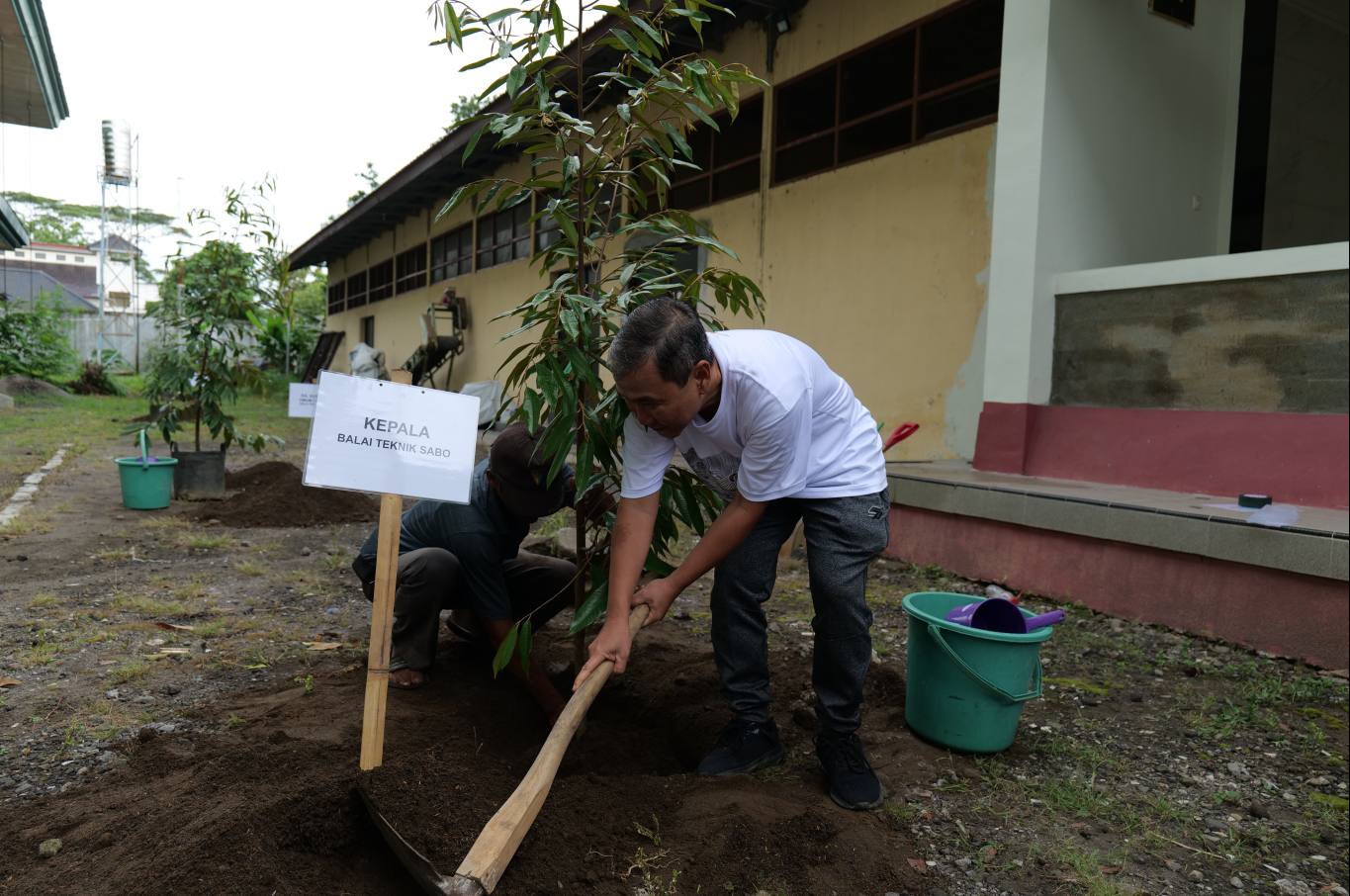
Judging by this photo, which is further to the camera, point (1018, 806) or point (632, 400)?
point (1018, 806)

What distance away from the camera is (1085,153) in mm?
4832

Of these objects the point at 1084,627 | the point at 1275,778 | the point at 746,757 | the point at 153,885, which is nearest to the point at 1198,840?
the point at 1275,778

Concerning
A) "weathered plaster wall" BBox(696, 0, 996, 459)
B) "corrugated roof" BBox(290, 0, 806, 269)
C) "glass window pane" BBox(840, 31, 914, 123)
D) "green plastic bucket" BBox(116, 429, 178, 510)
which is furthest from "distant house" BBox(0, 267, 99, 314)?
"glass window pane" BBox(840, 31, 914, 123)

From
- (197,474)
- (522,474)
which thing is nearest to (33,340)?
(197,474)

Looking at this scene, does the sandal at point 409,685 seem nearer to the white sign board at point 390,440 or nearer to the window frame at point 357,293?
the white sign board at point 390,440

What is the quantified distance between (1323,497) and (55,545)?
664 centimetres

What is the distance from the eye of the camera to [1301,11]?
21.8 ft

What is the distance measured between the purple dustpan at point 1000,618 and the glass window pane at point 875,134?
482cm

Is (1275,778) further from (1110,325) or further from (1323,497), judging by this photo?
(1110,325)

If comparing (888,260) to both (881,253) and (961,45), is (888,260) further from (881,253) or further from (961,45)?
(961,45)

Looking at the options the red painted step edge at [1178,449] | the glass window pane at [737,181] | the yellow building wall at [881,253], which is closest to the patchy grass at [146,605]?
the yellow building wall at [881,253]

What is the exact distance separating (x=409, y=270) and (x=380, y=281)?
8.01ft

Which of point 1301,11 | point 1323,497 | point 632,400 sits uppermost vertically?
point 1301,11

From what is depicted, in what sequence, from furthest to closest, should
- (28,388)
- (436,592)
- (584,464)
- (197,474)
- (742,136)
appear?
(28,388) < (742,136) < (197,474) < (436,592) < (584,464)
